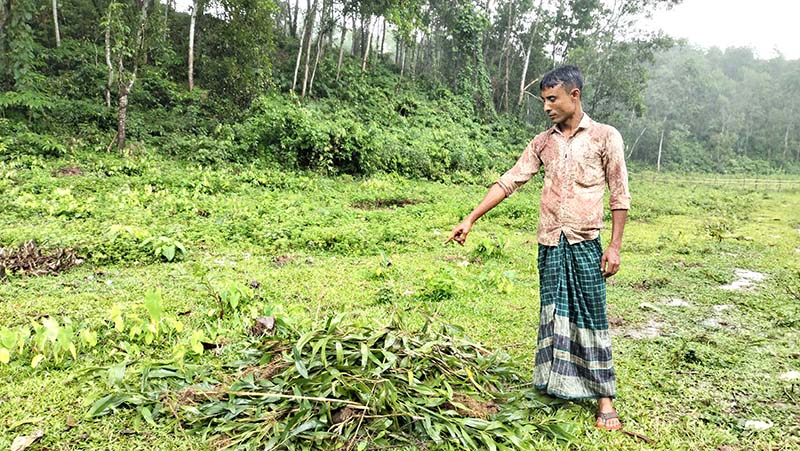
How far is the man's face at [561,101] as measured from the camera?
2.61 meters

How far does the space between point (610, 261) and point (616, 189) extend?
377 millimetres

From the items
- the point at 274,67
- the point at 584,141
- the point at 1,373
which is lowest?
the point at 1,373

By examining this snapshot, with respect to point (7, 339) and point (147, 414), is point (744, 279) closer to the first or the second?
point (147, 414)

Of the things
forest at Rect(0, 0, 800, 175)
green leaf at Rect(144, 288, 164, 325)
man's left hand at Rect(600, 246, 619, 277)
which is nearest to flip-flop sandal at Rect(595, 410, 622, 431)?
man's left hand at Rect(600, 246, 619, 277)

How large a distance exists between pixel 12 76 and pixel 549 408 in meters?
13.7

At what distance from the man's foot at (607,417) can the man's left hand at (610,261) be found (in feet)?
2.21

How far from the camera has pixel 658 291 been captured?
16.9 ft

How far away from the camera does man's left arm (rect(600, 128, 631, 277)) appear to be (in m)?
2.56

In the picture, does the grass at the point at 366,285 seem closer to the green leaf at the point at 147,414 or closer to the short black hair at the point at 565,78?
the green leaf at the point at 147,414

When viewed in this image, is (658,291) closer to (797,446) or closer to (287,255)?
(797,446)

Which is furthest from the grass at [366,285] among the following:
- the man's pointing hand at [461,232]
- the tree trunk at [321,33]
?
the tree trunk at [321,33]

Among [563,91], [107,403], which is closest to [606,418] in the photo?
[563,91]

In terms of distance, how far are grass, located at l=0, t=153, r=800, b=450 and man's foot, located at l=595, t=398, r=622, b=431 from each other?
2.0 inches

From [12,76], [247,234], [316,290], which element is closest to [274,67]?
[12,76]
